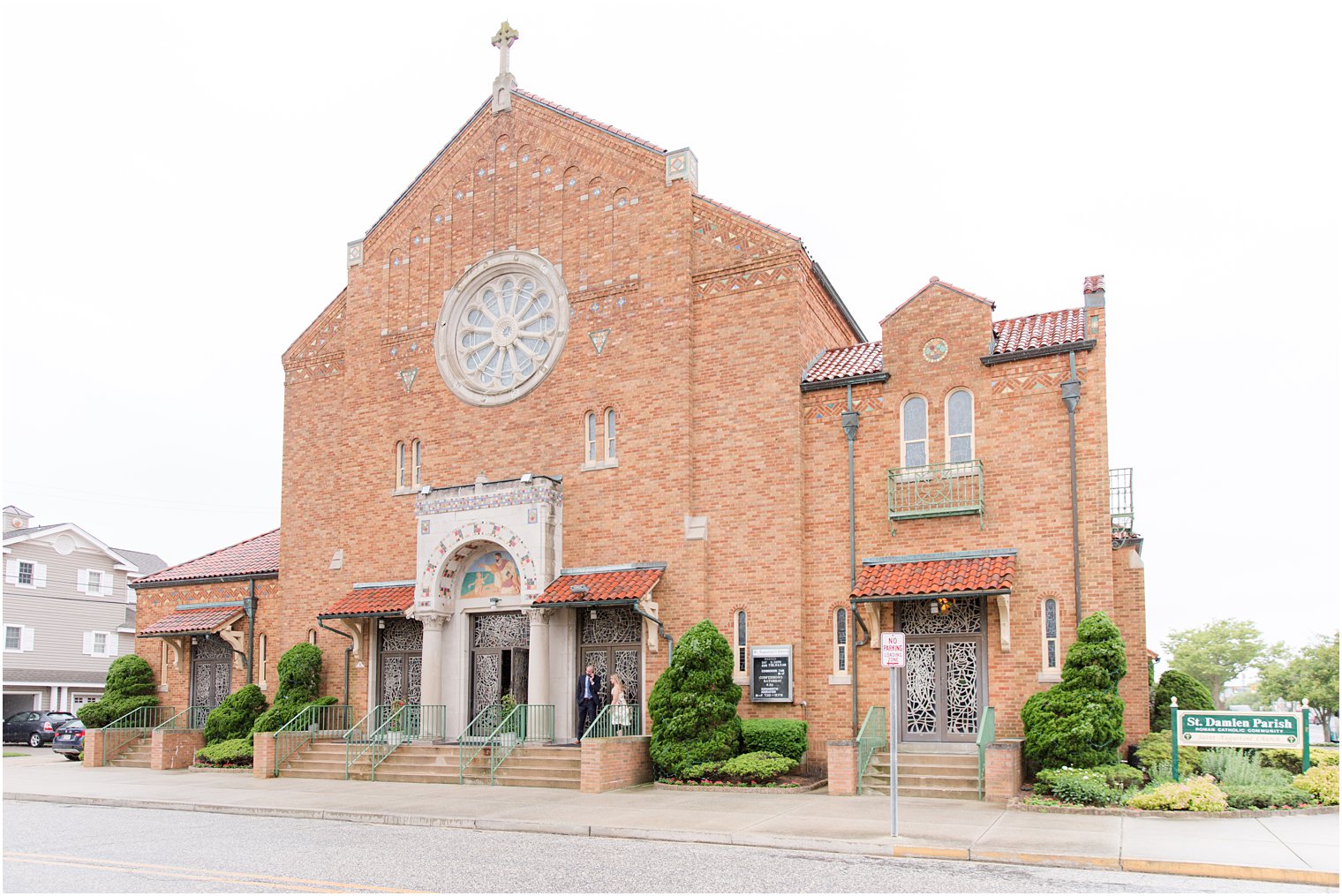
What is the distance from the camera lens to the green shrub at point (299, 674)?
87.1 ft

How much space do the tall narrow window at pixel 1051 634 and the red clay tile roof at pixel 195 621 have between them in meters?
19.5

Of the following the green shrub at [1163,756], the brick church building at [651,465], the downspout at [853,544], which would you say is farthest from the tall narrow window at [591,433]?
the green shrub at [1163,756]

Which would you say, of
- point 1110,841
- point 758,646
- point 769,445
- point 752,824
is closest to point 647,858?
point 752,824

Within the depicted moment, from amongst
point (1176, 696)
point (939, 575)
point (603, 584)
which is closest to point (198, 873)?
point (603, 584)

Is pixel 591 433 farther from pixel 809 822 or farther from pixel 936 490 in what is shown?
pixel 809 822

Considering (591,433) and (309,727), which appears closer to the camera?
(591,433)

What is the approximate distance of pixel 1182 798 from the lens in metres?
16.3

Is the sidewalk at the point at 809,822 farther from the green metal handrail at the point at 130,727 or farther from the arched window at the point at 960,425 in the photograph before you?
the arched window at the point at 960,425

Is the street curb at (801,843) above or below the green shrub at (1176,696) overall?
below

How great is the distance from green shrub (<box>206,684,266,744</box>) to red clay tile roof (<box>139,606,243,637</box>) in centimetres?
238

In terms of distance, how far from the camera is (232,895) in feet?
35.2

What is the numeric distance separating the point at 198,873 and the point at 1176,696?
63.3ft

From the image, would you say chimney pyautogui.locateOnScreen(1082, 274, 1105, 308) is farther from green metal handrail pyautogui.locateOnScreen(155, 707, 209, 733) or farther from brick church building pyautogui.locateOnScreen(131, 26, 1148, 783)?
green metal handrail pyautogui.locateOnScreen(155, 707, 209, 733)

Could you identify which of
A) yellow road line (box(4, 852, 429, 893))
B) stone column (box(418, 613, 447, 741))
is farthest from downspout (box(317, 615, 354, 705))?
yellow road line (box(4, 852, 429, 893))
